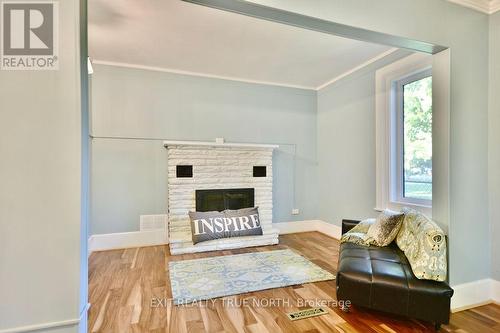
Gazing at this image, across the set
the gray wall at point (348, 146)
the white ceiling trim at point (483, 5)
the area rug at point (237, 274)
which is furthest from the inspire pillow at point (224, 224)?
the white ceiling trim at point (483, 5)

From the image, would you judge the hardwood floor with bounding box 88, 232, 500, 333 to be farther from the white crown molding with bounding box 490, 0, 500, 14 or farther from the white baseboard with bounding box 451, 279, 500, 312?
the white crown molding with bounding box 490, 0, 500, 14

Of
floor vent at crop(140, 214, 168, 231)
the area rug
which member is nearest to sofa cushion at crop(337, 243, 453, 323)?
the area rug

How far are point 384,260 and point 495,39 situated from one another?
2168mm

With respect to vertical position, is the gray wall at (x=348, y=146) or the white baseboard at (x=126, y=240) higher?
the gray wall at (x=348, y=146)

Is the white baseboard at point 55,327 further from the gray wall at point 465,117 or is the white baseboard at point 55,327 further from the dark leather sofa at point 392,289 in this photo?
the gray wall at point 465,117

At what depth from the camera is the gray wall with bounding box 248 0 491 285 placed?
1975 mm

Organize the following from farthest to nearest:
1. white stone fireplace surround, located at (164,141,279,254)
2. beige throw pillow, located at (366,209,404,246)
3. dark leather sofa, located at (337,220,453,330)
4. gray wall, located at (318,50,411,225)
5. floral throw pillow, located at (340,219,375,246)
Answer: white stone fireplace surround, located at (164,141,279,254)
gray wall, located at (318,50,411,225)
floral throw pillow, located at (340,219,375,246)
beige throw pillow, located at (366,209,404,246)
dark leather sofa, located at (337,220,453,330)

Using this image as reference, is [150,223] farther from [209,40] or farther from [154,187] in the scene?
[209,40]

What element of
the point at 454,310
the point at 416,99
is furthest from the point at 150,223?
the point at 416,99

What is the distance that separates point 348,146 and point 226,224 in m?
2.27

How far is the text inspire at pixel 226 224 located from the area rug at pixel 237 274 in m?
0.50

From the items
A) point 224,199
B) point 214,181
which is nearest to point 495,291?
point 224,199

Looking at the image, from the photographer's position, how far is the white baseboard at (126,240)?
3.56 metres

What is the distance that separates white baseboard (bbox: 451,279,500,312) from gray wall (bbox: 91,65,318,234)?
265 cm
